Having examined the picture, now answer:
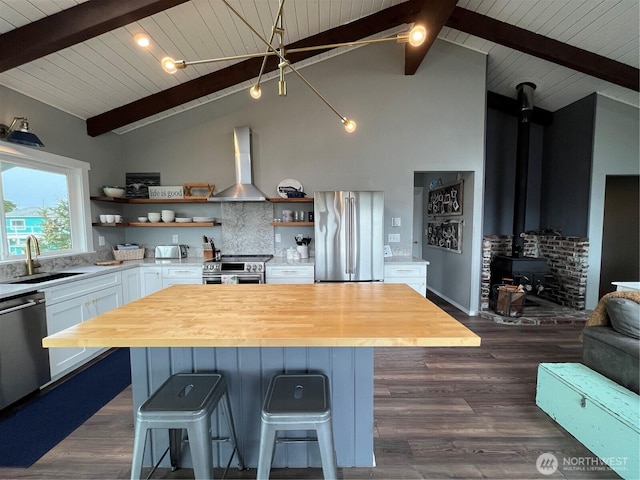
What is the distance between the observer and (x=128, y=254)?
3846 mm

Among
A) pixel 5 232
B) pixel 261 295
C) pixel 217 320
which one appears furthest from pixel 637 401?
pixel 5 232

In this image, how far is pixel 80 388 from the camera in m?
2.36

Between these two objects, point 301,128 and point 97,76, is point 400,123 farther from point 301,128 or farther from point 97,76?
point 97,76

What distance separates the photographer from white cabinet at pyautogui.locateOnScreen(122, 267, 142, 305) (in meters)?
3.31

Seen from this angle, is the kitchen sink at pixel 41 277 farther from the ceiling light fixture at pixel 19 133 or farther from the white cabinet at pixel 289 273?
the white cabinet at pixel 289 273

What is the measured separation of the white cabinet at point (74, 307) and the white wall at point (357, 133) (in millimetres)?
1809

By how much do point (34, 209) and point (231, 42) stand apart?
2717 millimetres

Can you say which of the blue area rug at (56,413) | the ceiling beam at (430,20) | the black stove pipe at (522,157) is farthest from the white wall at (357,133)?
the blue area rug at (56,413)

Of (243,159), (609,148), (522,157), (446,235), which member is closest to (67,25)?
(243,159)

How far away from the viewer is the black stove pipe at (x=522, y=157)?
419 centimetres

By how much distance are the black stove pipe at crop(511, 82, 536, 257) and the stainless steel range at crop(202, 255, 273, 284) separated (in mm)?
3794

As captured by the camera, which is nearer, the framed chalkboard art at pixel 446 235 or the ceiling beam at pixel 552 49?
the ceiling beam at pixel 552 49

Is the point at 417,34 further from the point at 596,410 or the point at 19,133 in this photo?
the point at 19,133

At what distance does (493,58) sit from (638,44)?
4.66 ft
